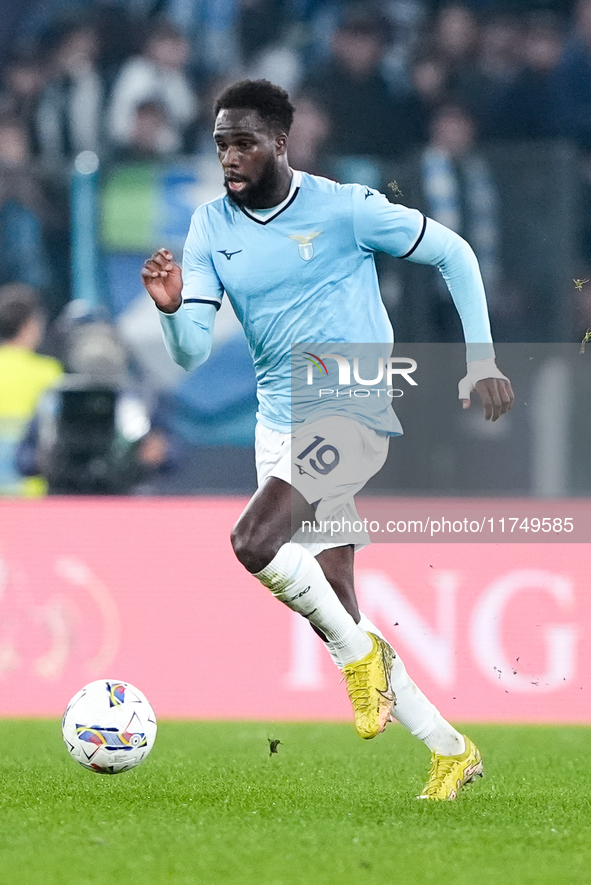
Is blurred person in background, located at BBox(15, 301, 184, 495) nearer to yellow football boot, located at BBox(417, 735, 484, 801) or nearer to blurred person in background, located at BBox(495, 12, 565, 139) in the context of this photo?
blurred person in background, located at BBox(495, 12, 565, 139)

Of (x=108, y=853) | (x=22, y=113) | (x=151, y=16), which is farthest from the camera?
(x=151, y=16)

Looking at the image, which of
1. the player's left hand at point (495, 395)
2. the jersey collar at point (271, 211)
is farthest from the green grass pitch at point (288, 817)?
the jersey collar at point (271, 211)

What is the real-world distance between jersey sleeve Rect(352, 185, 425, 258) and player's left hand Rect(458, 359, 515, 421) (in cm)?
47

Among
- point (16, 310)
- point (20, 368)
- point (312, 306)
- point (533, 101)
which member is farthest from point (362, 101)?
point (312, 306)

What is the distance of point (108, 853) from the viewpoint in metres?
3.56

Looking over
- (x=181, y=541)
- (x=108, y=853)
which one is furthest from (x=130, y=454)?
(x=108, y=853)

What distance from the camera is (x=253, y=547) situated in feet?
14.0

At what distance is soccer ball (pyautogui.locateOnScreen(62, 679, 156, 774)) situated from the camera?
456 centimetres

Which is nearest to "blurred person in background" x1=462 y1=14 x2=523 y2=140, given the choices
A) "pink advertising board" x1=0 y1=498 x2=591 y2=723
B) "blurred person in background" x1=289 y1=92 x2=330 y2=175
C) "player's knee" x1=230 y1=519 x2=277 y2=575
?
"blurred person in background" x1=289 y1=92 x2=330 y2=175

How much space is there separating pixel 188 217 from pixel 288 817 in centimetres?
458

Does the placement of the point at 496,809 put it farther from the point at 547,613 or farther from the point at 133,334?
the point at 133,334

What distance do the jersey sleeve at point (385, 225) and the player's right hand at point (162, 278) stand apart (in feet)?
2.45

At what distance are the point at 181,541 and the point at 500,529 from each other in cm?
169

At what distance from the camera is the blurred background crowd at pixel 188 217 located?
25.0ft
